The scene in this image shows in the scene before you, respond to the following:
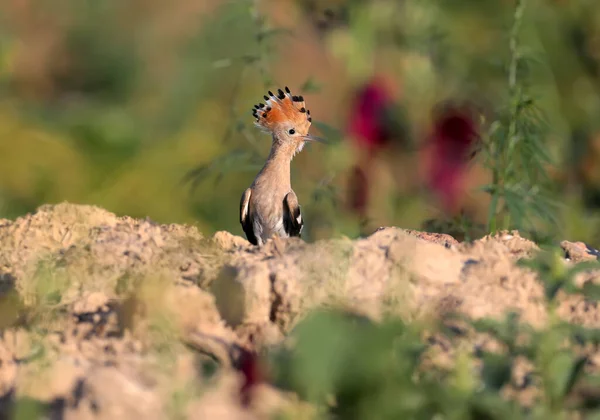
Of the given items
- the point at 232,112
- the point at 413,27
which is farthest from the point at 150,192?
the point at 413,27

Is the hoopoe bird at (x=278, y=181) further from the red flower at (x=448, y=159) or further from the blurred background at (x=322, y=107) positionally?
the red flower at (x=448, y=159)

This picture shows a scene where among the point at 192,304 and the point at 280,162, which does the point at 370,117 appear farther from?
the point at 280,162

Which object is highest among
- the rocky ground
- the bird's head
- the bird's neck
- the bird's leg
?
the bird's head

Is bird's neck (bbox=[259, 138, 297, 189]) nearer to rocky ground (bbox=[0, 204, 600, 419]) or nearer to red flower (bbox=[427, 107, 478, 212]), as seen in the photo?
rocky ground (bbox=[0, 204, 600, 419])

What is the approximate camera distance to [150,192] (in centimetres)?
916

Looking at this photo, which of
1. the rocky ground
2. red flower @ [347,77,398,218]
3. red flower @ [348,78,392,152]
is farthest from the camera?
red flower @ [348,78,392,152]

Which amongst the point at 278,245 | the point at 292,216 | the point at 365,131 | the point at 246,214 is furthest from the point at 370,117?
the point at 246,214

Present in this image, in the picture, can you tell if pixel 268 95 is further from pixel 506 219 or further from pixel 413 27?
pixel 506 219

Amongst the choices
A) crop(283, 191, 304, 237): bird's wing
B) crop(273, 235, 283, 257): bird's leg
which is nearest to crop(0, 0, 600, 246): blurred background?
crop(283, 191, 304, 237): bird's wing

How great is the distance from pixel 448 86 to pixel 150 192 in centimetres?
337

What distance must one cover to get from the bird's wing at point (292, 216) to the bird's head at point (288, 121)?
26 centimetres

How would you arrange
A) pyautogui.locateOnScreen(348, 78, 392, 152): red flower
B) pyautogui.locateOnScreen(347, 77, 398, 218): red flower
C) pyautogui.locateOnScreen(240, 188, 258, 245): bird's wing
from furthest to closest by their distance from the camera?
pyautogui.locateOnScreen(240, 188, 258, 245): bird's wing → pyautogui.locateOnScreen(348, 78, 392, 152): red flower → pyautogui.locateOnScreen(347, 77, 398, 218): red flower

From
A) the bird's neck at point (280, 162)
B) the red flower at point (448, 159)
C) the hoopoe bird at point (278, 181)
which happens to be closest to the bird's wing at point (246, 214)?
the hoopoe bird at point (278, 181)

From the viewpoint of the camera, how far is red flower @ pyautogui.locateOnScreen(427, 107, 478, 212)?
11.5 feet
